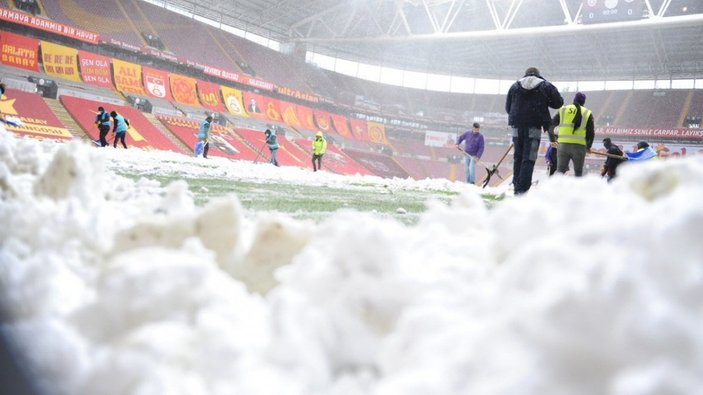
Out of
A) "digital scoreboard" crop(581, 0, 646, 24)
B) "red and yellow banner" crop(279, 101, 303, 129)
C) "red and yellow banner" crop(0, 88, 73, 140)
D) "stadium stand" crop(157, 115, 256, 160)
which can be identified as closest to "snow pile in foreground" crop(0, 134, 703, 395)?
"red and yellow banner" crop(0, 88, 73, 140)

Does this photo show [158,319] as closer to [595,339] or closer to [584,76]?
[595,339]

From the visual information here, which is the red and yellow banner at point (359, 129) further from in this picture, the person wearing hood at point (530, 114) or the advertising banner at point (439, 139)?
the person wearing hood at point (530, 114)

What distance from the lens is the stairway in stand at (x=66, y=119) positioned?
17094mm

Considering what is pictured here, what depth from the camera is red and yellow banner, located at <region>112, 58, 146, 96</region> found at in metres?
22.1

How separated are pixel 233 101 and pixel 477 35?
492 inches

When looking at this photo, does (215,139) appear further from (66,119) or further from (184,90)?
(66,119)

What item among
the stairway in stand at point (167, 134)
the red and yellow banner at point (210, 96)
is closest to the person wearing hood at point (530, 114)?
the stairway in stand at point (167, 134)

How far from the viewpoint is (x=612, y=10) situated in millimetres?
18172

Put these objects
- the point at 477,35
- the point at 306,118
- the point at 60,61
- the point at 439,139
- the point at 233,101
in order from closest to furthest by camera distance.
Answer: the point at 60,61
the point at 477,35
the point at 233,101
the point at 306,118
the point at 439,139

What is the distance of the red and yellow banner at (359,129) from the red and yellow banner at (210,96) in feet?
31.6

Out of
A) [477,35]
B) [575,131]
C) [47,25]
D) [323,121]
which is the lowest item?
[575,131]

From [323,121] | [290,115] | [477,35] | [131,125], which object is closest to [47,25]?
[131,125]

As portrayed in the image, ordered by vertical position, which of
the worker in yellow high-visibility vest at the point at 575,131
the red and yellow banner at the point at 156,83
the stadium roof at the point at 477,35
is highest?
the stadium roof at the point at 477,35

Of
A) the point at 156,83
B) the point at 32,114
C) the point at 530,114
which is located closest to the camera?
the point at 530,114
